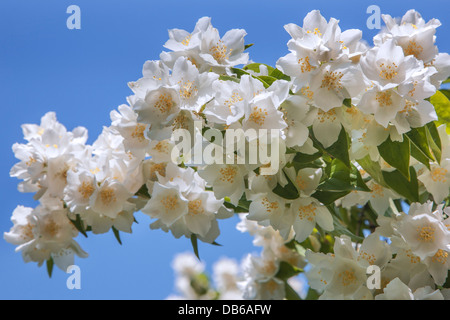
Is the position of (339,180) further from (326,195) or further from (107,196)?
(107,196)

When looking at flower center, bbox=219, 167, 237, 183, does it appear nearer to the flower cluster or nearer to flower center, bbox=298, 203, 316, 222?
the flower cluster

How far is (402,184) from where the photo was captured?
1.51 m

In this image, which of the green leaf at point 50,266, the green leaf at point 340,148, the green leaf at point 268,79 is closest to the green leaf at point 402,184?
the green leaf at point 340,148

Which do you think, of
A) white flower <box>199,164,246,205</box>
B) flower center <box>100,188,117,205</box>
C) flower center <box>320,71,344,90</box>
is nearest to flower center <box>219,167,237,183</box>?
white flower <box>199,164,246,205</box>

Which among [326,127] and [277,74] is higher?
[277,74]

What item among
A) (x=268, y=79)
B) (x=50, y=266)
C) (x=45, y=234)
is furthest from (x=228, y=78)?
(x=50, y=266)

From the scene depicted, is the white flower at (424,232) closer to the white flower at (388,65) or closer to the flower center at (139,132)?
the white flower at (388,65)

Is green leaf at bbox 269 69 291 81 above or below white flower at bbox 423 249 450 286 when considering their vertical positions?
above

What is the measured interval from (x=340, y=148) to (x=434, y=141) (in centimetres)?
29

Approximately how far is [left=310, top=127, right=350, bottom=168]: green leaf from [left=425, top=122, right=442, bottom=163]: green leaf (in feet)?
0.74

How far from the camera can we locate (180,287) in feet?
16.5

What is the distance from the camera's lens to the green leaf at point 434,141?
4.58ft

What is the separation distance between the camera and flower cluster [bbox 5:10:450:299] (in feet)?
4.25
